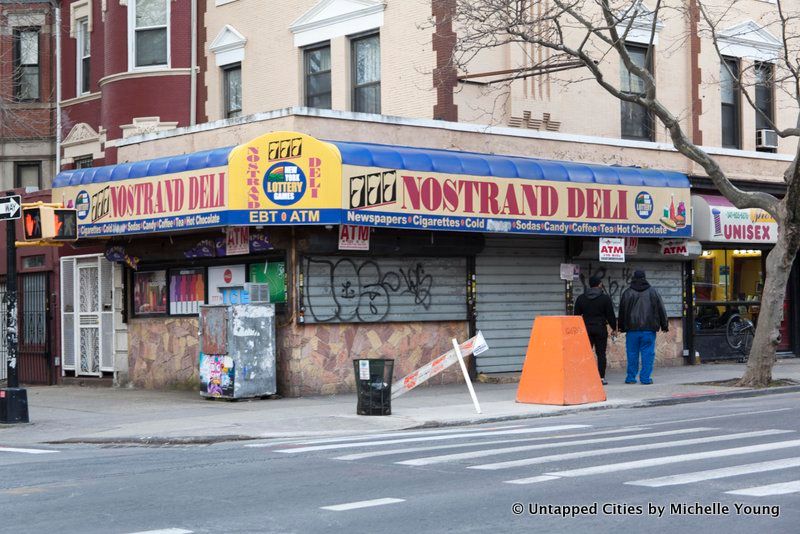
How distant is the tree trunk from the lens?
1966 centimetres

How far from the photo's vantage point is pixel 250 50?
25.8 metres

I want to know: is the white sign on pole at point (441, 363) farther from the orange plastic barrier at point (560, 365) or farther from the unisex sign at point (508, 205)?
the unisex sign at point (508, 205)

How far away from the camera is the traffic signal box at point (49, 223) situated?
16.4 m

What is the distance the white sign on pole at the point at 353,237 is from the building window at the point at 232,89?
A: 25.2ft

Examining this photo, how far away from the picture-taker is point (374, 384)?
53.3 ft

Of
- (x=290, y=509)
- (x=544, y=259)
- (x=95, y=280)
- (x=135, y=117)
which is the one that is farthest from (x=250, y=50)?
(x=290, y=509)

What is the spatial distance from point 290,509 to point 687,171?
18.5m

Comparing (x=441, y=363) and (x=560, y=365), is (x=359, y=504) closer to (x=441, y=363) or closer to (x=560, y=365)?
(x=441, y=363)

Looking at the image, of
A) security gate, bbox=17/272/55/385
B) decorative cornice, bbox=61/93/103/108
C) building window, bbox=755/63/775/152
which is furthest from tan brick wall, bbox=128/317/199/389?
building window, bbox=755/63/775/152

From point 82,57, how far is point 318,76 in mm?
7033

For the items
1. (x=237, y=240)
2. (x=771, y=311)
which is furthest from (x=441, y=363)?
(x=771, y=311)

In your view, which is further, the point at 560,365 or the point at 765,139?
the point at 765,139

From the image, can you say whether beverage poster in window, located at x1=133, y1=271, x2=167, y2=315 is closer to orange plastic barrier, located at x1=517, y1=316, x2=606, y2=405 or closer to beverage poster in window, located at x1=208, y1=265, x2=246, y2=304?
beverage poster in window, located at x1=208, y1=265, x2=246, y2=304

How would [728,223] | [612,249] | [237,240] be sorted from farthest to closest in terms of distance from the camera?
[728,223] → [612,249] → [237,240]
